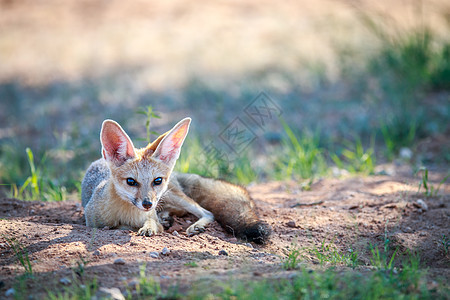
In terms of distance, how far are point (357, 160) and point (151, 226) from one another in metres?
3.69

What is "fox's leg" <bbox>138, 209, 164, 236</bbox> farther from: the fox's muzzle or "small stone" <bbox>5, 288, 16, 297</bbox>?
"small stone" <bbox>5, 288, 16, 297</bbox>

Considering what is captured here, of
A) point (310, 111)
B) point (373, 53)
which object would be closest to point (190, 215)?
point (310, 111)

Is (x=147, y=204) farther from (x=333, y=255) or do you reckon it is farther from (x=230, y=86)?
(x=230, y=86)

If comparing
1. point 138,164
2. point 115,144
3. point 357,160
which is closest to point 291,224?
point 138,164

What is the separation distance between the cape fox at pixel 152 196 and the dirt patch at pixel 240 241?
5.1 inches

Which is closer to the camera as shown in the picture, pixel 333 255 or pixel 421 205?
pixel 333 255

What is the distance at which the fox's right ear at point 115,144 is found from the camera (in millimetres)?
3703

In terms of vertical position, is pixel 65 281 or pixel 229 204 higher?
pixel 65 281

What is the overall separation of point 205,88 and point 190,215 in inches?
204

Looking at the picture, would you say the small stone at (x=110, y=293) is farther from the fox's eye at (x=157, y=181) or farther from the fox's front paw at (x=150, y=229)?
the fox's eye at (x=157, y=181)

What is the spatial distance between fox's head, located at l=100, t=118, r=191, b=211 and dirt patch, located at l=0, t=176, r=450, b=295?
1.13 feet

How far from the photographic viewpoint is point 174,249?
3.51m

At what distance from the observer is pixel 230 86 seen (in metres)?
9.44

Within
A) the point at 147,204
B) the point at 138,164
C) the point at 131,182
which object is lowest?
the point at 147,204
